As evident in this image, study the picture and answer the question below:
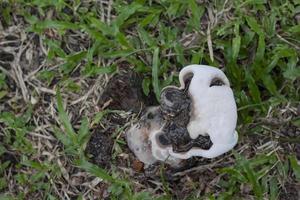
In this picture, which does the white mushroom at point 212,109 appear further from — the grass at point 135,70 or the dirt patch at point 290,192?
the dirt patch at point 290,192

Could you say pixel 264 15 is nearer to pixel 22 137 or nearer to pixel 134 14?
pixel 134 14

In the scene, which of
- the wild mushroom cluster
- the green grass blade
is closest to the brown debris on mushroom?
the wild mushroom cluster

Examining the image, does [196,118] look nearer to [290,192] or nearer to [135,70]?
[135,70]


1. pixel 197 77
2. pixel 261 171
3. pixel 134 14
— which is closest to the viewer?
pixel 197 77

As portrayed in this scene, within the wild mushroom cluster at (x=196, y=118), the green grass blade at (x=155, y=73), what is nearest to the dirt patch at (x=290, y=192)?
the wild mushroom cluster at (x=196, y=118)

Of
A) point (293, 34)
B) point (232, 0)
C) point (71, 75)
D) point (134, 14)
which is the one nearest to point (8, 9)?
point (71, 75)

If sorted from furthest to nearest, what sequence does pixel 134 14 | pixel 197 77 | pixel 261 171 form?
1. pixel 134 14
2. pixel 261 171
3. pixel 197 77
